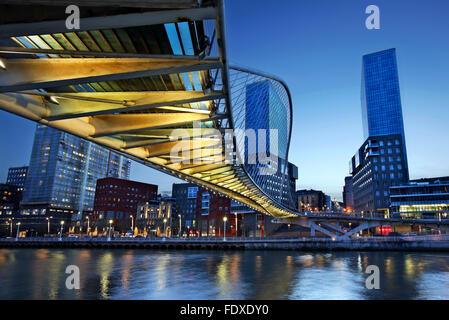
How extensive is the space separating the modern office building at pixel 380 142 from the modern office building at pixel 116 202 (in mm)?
110948

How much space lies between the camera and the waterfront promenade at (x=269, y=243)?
2616 inches

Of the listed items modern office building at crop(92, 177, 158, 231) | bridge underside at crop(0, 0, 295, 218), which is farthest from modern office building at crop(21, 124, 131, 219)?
bridge underside at crop(0, 0, 295, 218)

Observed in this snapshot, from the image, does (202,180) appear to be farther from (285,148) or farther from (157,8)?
(285,148)

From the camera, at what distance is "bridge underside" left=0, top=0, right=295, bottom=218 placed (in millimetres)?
6684

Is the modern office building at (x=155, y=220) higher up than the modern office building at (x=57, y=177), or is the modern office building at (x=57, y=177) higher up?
the modern office building at (x=57, y=177)

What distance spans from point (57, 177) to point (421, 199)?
493 feet

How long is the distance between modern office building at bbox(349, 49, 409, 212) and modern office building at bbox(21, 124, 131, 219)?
13419 cm

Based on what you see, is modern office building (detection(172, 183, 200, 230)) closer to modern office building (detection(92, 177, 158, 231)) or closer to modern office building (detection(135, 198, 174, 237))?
modern office building (detection(135, 198, 174, 237))

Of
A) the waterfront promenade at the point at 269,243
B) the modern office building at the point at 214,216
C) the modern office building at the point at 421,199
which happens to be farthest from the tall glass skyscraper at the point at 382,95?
the waterfront promenade at the point at 269,243

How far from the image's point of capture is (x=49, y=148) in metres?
150

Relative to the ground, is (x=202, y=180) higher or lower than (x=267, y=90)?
lower

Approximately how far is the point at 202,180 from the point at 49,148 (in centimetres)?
14440

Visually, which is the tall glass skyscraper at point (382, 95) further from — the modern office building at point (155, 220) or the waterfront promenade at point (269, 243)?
the modern office building at point (155, 220)
